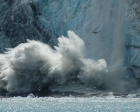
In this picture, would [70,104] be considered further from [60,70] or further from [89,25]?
[89,25]

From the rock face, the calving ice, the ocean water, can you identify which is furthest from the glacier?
the ocean water

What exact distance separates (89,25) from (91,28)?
13.4 inches

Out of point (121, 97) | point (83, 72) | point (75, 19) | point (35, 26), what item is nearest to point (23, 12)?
point (35, 26)

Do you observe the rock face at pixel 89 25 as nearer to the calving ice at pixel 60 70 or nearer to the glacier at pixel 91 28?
the glacier at pixel 91 28

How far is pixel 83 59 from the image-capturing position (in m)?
56.1

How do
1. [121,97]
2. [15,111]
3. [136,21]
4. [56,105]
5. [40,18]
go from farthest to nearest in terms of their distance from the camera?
1. [40,18]
2. [136,21]
3. [121,97]
4. [56,105]
5. [15,111]

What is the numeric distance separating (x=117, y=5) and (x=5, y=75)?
11.6 m

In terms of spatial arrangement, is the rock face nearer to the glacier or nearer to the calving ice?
the glacier

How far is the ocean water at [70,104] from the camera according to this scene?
42916mm

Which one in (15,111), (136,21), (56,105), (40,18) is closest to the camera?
(15,111)

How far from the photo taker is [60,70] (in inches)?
2189

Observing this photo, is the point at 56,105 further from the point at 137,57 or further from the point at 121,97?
the point at 137,57

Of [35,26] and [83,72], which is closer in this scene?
[83,72]

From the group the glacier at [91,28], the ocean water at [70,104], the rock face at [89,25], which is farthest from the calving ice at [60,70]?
the ocean water at [70,104]
